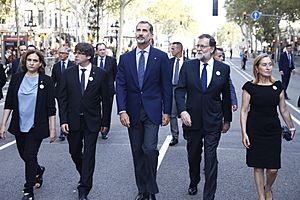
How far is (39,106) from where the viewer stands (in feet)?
20.9

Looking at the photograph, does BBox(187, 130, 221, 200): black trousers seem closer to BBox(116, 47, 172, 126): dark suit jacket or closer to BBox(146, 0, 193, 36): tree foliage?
BBox(116, 47, 172, 126): dark suit jacket

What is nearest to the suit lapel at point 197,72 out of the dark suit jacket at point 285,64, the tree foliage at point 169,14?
the dark suit jacket at point 285,64

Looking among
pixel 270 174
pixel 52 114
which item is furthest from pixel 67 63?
pixel 270 174

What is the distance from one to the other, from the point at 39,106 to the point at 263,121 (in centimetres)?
258

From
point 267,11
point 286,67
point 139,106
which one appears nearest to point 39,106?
point 139,106

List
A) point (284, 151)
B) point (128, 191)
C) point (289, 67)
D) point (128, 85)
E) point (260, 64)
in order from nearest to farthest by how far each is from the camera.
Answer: point (260, 64)
point (128, 85)
point (128, 191)
point (284, 151)
point (289, 67)

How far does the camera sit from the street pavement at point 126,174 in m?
6.68

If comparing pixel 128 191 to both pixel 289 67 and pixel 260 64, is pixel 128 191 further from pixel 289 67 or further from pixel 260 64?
pixel 289 67

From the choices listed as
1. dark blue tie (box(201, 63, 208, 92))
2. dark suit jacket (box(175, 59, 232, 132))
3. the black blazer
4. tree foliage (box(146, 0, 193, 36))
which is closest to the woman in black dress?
dark suit jacket (box(175, 59, 232, 132))

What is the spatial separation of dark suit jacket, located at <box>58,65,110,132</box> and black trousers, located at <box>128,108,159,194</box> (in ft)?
1.33

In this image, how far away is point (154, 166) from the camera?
631 cm

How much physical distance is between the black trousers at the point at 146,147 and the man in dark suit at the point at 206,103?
0.41 metres

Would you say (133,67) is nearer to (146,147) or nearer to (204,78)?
(204,78)

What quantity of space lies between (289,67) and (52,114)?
13.5 m
